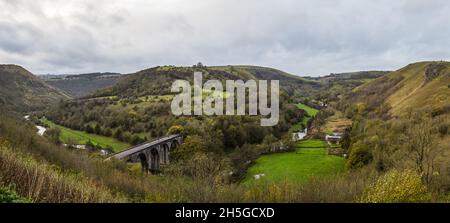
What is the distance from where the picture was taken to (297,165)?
74.7 meters

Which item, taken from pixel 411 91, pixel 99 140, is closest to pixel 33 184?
pixel 99 140

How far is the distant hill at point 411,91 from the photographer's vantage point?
272 feet

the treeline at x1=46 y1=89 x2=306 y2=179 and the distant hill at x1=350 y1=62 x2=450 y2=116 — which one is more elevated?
the distant hill at x1=350 y1=62 x2=450 y2=116

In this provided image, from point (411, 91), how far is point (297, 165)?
2360 inches

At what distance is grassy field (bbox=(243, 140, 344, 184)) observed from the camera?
219ft

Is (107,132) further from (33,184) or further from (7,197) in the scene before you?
(7,197)

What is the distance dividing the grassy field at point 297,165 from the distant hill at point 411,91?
2122 centimetres

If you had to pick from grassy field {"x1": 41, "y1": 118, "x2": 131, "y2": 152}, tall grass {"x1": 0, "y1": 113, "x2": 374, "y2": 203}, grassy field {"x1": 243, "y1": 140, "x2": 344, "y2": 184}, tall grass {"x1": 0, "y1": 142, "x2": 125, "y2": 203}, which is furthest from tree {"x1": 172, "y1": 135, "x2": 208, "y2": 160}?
tall grass {"x1": 0, "y1": 142, "x2": 125, "y2": 203}

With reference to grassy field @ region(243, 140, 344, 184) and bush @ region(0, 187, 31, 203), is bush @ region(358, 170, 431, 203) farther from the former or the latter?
grassy field @ region(243, 140, 344, 184)

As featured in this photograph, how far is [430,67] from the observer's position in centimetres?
11906

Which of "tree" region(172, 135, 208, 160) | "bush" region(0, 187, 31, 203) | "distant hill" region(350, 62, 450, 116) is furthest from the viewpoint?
"distant hill" region(350, 62, 450, 116)

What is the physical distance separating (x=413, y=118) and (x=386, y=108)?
40.9 m

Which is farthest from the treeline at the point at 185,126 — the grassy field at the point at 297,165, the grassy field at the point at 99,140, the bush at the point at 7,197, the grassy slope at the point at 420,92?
the bush at the point at 7,197

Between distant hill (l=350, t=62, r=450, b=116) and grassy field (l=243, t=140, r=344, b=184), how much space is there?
69.6 feet
